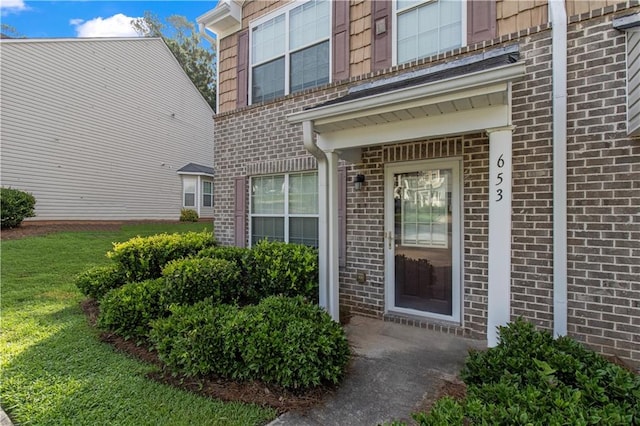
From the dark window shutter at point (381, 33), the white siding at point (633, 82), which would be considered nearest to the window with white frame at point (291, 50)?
the dark window shutter at point (381, 33)

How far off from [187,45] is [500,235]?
100.0 feet

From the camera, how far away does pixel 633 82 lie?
126 inches

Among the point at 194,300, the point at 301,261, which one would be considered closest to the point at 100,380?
the point at 194,300

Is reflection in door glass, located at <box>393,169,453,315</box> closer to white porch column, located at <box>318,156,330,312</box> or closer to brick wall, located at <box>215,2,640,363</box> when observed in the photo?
brick wall, located at <box>215,2,640,363</box>

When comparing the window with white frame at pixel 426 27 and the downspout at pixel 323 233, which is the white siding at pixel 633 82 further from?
the downspout at pixel 323 233

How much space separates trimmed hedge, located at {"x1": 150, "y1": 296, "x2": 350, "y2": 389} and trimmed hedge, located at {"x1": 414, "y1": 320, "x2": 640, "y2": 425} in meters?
1.12

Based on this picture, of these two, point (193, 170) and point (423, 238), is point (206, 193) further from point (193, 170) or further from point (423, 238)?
point (423, 238)

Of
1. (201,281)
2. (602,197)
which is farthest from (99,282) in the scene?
(602,197)

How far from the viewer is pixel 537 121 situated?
376cm

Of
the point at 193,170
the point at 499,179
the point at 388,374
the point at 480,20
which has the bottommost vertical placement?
the point at 388,374

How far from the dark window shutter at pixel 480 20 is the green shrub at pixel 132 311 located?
512 cm

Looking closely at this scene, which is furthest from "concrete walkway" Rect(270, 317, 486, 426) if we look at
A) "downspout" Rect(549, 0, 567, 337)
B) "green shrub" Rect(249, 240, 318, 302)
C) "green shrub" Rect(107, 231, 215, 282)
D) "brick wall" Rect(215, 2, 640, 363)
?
"green shrub" Rect(107, 231, 215, 282)

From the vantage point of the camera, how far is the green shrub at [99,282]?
5105mm

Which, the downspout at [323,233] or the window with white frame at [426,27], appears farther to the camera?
the window with white frame at [426,27]
